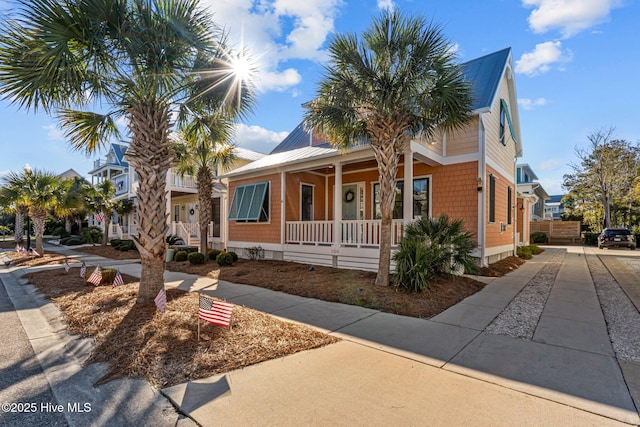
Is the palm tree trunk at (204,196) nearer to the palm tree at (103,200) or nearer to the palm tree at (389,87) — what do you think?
the palm tree at (389,87)

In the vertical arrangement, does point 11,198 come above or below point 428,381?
above

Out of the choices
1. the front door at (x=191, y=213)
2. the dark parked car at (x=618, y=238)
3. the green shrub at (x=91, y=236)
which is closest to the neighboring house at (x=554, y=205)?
the dark parked car at (x=618, y=238)

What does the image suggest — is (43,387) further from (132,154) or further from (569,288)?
(569,288)

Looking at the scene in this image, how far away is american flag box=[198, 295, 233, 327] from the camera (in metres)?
4.35

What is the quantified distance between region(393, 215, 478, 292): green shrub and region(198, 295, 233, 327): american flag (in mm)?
4099

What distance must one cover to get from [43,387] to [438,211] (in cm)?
1037

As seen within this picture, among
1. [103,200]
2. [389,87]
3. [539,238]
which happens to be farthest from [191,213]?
[539,238]

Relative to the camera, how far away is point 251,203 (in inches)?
513

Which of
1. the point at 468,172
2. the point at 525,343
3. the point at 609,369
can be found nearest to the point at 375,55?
the point at 468,172

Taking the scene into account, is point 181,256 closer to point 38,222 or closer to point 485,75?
point 38,222

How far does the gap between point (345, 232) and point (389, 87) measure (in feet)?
16.1

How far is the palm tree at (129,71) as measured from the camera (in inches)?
184

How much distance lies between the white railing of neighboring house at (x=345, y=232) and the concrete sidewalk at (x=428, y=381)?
14.3 feet

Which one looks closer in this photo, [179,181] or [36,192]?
[36,192]
